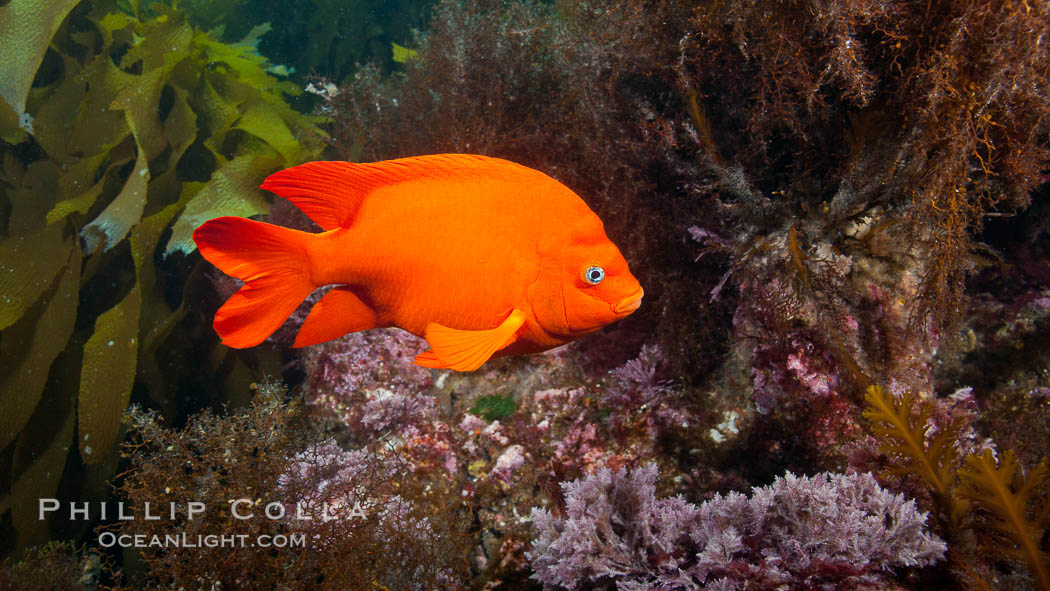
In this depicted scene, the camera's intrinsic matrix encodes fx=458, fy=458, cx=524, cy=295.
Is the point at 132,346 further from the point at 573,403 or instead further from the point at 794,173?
the point at 794,173

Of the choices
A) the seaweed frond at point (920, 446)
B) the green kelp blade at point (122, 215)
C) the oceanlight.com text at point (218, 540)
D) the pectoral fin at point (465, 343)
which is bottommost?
the oceanlight.com text at point (218, 540)

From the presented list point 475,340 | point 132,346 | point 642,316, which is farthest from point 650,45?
point 132,346

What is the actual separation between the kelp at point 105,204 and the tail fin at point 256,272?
2.37 metres

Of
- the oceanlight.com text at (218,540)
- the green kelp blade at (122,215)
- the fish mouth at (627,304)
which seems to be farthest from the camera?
the green kelp blade at (122,215)

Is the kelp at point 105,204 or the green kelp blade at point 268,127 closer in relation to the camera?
the kelp at point 105,204

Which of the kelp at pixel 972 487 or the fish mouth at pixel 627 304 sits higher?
the fish mouth at pixel 627 304

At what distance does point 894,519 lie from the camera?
2152 millimetres

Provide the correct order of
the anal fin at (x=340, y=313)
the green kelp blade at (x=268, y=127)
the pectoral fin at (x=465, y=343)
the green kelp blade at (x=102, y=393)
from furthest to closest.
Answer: the green kelp blade at (x=268, y=127) < the green kelp blade at (x=102, y=393) < the anal fin at (x=340, y=313) < the pectoral fin at (x=465, y=343)

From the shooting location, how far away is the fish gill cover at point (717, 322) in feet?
7.10

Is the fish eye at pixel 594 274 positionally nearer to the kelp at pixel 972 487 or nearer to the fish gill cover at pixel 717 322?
the fish gill cover at pixel 717 322

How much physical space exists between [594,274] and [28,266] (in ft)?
16.1

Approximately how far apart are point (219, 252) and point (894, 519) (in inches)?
125

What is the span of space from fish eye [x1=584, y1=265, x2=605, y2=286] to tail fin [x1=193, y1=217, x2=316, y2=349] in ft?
3.82

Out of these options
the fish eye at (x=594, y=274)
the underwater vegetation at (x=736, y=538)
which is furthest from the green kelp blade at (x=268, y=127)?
the underwater vegetation at (x=736, y=538)
